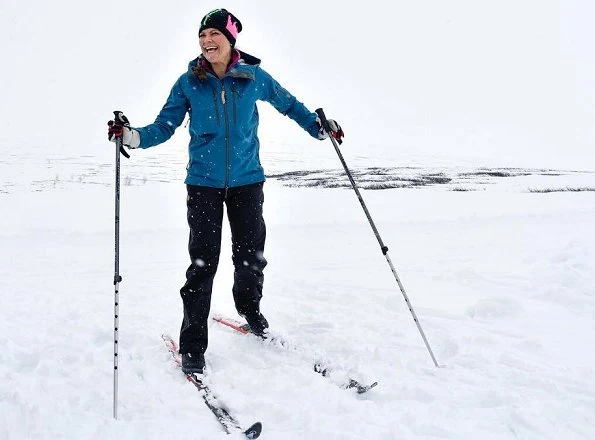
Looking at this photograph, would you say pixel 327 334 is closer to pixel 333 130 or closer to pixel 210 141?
pixel 333 130

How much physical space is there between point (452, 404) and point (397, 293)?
2215mm

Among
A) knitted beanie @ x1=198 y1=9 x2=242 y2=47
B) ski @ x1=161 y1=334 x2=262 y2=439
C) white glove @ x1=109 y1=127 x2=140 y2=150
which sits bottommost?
ski @ x1=161 y1=334 x2=262 y2=439

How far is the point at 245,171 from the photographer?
3.99m

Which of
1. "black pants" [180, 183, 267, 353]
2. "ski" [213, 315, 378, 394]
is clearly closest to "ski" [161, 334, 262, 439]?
"black pants" [180, 183, 267, 353]

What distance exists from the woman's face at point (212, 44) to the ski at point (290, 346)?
2247 mm

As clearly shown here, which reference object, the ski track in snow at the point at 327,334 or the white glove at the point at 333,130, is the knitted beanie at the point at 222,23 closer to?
the white glove at the point at 333,130

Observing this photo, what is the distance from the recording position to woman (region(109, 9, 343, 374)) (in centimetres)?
376

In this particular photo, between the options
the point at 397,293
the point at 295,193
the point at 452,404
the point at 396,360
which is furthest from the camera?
the point at 295,193

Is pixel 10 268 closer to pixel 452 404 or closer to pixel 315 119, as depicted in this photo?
pixel 315 119

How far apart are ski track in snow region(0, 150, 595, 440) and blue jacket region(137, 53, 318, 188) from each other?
1.46 metres

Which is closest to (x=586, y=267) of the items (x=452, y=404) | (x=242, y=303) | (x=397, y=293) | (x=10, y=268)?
(x=397, y=293)

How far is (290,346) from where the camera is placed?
4109mm

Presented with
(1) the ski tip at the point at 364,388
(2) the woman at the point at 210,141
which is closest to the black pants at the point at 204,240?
(2) the woman at the point at 210,141

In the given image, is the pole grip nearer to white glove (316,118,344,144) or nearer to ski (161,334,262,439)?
white glove (316,118,344,144)
